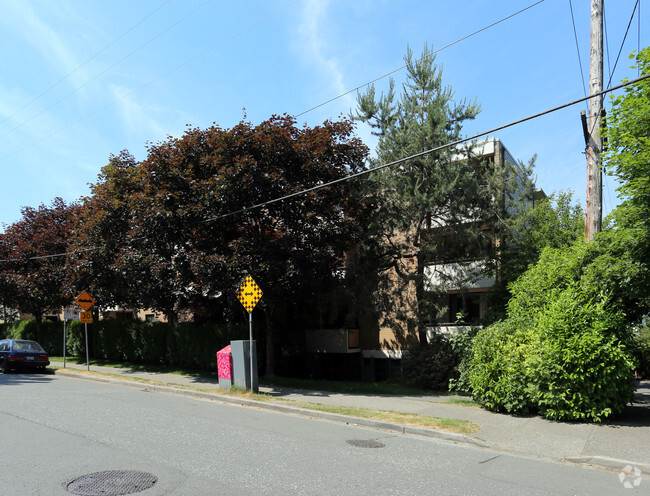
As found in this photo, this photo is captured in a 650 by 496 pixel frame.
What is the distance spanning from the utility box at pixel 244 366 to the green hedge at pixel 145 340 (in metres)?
4.69

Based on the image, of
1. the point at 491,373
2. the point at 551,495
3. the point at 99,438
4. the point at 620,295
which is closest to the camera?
the point at 551,495

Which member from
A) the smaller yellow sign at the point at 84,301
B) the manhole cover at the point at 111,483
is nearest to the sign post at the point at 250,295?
the manhole cover at the point at 111,483

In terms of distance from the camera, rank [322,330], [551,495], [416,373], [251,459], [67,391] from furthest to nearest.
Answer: [322,330] → [416,373] → [67,391] → [251,459] → [551,495]

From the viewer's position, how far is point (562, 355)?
9.66 metres

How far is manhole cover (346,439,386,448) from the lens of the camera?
26.6ft

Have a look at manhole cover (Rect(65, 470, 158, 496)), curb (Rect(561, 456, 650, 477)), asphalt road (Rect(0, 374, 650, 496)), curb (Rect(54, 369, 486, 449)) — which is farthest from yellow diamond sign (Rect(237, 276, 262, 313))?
curb (Rect(561, 456, 650, 477))

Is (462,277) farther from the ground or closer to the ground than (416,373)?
farther from the ground

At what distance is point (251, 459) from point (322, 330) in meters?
16.1

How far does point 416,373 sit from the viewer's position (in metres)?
16.2

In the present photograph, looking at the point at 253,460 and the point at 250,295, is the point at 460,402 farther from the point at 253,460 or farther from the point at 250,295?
the point at 253,460

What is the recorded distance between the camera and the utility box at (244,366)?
14.2 metres

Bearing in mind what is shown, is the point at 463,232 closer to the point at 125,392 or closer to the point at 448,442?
the point at 448,442

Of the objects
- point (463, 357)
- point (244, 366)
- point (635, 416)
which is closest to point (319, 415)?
point (244, 366)

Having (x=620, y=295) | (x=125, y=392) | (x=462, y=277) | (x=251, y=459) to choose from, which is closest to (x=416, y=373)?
(x=462, y=277)
